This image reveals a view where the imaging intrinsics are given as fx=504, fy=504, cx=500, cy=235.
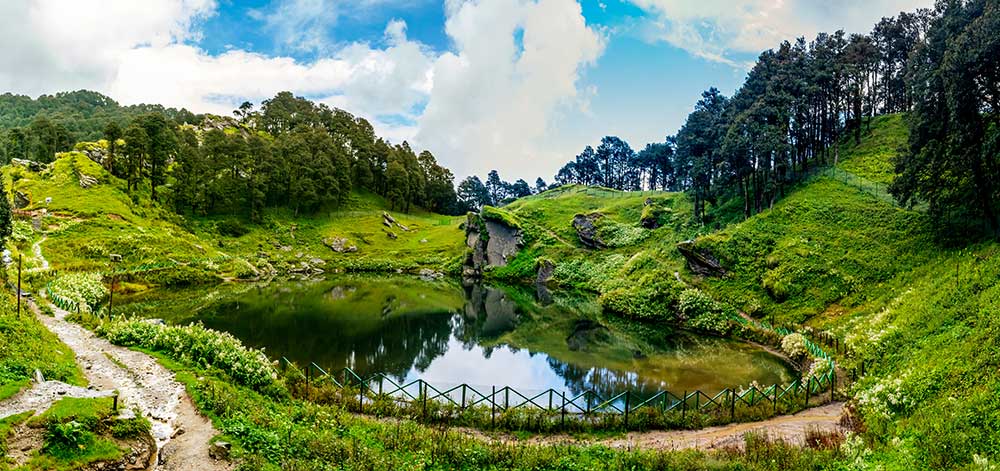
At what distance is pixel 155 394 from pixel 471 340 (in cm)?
2397

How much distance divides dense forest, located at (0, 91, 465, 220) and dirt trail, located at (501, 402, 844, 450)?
272 feet

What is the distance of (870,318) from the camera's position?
30.7m

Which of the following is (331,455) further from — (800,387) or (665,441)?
(800,387)

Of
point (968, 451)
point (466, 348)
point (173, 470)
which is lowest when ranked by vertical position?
point (466, 348)

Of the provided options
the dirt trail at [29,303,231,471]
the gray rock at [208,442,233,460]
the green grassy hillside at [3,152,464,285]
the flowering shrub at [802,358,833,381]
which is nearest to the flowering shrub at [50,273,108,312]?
the green grassy hillside at [3,152,464,285]

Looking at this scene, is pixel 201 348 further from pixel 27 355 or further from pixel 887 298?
pixel 887 298

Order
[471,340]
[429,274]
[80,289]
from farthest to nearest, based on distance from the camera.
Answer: [429,274] < [471,340] < [80,289]

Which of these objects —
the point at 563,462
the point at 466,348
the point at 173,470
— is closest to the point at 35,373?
the point at 173,470

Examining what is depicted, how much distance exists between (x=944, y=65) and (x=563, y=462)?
105 feet

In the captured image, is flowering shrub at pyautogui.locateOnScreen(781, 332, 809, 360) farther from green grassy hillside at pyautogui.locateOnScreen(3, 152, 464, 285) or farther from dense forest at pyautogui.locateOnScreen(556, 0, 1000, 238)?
green grassy hillside at pyautogui.locateOnScreen(3, 152, 464, 285)

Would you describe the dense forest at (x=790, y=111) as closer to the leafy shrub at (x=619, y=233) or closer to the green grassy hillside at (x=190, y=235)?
the leafy shrub at (x=619, y=233)

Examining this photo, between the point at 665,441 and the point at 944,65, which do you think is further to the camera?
the point at 944,65

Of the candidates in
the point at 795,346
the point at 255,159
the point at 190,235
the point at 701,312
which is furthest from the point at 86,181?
the point at 795,346

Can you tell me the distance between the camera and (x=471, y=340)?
39.2 metres
